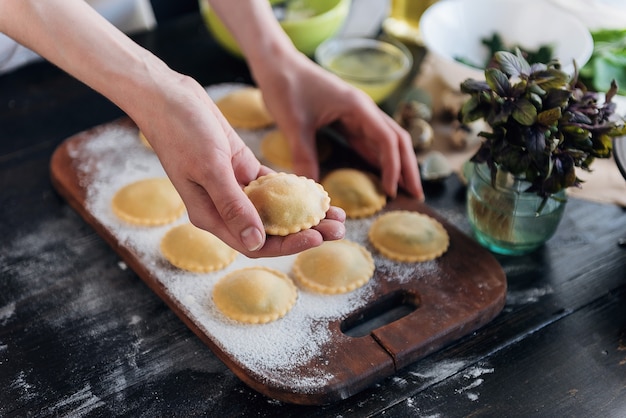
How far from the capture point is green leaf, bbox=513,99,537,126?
147cm

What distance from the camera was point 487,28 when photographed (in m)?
2.37

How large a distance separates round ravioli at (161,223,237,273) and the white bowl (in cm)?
91

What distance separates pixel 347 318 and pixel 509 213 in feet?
1.55

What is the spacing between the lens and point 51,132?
221 centimetres

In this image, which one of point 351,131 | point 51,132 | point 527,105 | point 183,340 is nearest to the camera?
point 527,105

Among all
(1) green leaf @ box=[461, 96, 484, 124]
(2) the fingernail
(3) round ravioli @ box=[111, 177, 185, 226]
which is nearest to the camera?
(2) the fingernail

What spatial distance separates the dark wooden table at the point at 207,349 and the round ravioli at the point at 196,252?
103 mm

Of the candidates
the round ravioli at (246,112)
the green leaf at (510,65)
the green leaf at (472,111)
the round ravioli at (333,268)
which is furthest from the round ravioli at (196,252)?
the green leaf at (510,65)

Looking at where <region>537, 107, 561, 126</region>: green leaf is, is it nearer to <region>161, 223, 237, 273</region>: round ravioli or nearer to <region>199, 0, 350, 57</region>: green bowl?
<region>161, 223, 237, 273</region>: round ravioli

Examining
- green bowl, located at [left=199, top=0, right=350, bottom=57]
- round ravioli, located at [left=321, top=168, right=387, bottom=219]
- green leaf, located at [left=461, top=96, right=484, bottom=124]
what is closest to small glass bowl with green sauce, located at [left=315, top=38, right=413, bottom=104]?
green bowl, located at [left=199, top=0, right=350, bottom=57]

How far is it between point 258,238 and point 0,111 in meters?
1.32

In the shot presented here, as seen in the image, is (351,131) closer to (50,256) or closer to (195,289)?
(195,289)

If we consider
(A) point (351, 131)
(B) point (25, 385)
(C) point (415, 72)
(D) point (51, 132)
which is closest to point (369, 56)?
(C) point (415, 72)

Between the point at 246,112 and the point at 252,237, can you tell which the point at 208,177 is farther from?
the point at 246,112
